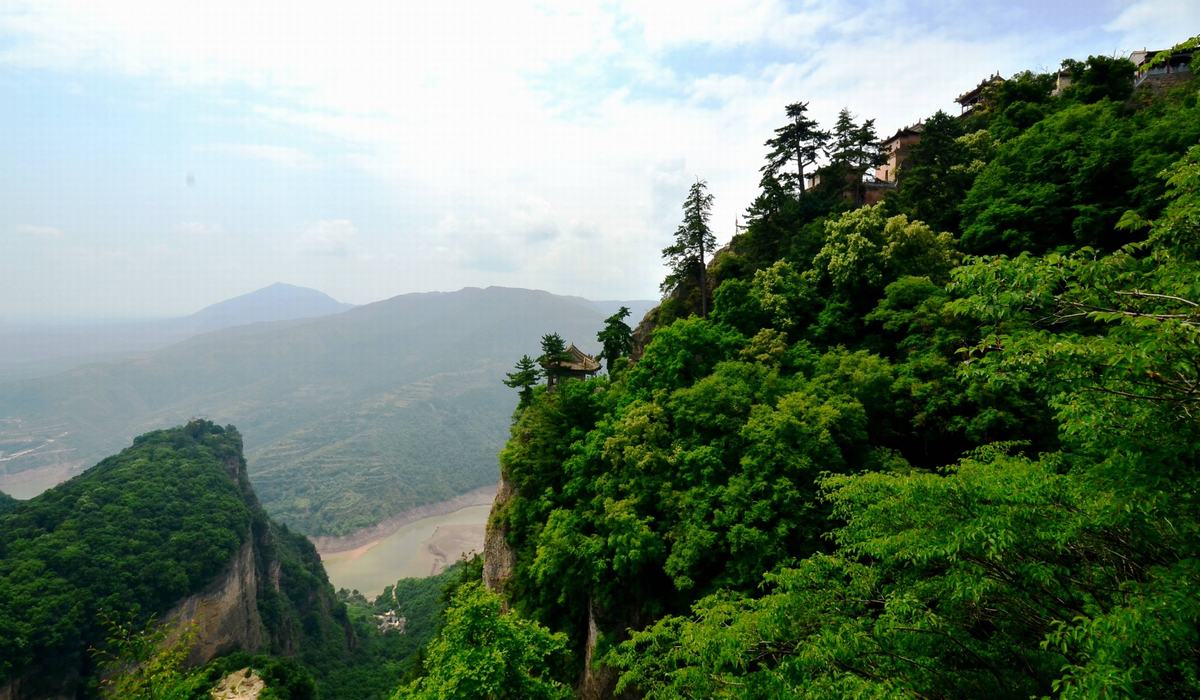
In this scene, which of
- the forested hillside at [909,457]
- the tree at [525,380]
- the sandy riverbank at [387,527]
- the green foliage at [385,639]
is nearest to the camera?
the forested hillside at [909,457]

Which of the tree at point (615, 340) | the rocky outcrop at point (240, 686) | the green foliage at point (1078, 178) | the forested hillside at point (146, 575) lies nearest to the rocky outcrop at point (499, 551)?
the tree at point (615, 340)

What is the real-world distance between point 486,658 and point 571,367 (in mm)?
27147

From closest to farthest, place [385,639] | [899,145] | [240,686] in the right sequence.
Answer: [240,686] → [899,145] → [385,639]

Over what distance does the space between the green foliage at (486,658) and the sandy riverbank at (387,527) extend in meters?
133

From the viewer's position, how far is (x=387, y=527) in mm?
145000

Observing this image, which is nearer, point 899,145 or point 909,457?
point 909,457

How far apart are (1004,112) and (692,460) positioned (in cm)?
3580

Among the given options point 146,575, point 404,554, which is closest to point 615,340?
point 146,575

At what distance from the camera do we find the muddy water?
116562 millimetres

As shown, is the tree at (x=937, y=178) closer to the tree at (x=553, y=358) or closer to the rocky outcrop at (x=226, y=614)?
the tree at (x=553, y=358)


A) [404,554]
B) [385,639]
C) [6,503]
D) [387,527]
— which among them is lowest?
[404,554]

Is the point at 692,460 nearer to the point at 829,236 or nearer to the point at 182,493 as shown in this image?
the point at 829,236

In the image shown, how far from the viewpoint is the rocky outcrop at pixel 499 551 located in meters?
25.1

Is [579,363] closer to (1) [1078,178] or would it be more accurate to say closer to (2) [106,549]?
(1) [1078,178]
